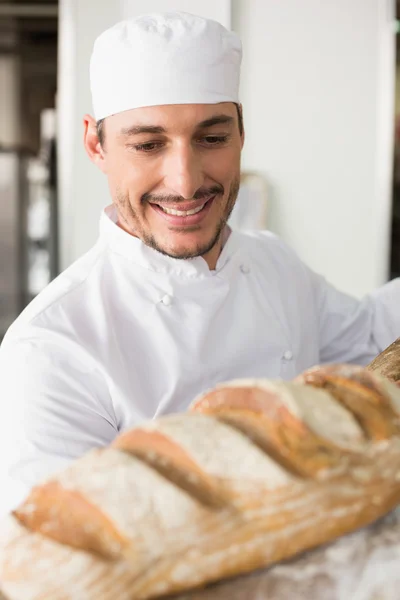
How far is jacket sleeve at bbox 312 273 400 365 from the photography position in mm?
1717

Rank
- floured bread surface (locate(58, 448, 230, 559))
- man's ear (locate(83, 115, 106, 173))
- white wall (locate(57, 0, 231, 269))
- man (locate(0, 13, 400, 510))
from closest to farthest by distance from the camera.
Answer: floured bread surface (locate(58, 448, 230, 559)) < man (locate(0, 13, 400, 510)) < man's ear (locate(83, 115, 106, 173)) < white wall (locate(57, 0, 231, 269))

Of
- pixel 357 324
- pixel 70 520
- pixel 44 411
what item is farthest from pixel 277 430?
pixel 357 324

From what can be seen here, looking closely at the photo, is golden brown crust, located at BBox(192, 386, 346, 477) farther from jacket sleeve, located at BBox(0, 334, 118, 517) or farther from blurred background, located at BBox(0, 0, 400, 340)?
blurred background, located at BBox(0, 0, 400, 340)

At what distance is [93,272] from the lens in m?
1.35

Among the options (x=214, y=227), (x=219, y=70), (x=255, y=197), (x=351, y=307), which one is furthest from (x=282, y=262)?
(x=255, y=197)

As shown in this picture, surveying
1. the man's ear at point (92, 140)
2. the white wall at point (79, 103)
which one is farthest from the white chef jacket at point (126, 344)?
the white wall at point (79, 103)

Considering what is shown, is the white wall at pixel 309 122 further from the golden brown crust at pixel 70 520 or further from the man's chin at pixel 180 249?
the golden brown crust at pixel 70 520

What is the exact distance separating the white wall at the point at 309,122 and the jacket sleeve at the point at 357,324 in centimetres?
204

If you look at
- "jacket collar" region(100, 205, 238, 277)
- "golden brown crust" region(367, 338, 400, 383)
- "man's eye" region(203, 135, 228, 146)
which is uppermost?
"man's eye" region(203, 135, 228, 146)

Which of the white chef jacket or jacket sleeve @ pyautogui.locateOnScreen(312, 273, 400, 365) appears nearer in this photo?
the white chef jacket

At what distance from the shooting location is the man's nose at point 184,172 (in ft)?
4.09

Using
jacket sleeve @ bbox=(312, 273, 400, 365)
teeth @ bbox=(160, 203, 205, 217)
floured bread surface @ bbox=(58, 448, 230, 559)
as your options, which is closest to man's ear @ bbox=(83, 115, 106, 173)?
teeth @ bbox=(160, 203, 205, 217)

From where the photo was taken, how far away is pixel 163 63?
130 centimetres

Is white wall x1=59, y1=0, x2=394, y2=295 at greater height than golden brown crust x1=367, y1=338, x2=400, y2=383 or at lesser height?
greater
